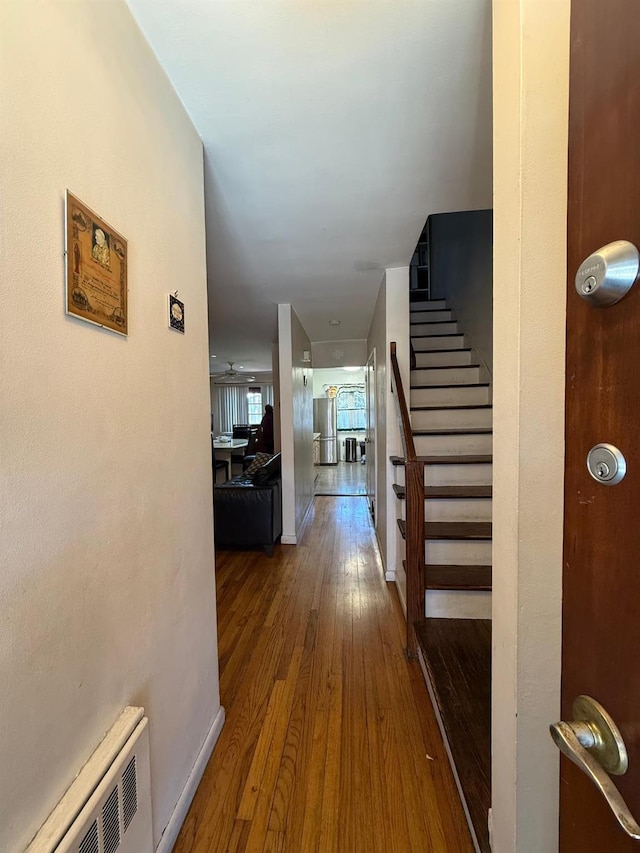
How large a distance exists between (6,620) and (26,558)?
0.10 meters

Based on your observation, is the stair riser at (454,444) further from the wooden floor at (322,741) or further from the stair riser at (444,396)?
the wooden floor at (322,741)

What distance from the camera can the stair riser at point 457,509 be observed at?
2277mm

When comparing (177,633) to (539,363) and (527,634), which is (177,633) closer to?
(527,634)

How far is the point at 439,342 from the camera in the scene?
3957 mm

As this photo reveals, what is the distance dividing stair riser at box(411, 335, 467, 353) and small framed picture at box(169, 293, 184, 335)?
308 centimetres

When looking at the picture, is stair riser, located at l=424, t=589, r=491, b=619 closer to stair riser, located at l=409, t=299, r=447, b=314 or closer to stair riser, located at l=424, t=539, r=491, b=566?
stair riser, located at l=424, t=539, r=491, b=566

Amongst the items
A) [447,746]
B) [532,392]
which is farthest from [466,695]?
[532,392]

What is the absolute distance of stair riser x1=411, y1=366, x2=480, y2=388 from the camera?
11.2 ft

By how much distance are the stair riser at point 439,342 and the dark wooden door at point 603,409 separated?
3506 millimetres

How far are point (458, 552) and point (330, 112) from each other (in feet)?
7.20

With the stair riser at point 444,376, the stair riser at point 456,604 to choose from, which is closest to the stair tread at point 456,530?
the stair riser at point 456,604

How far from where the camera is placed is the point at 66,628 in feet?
2.32

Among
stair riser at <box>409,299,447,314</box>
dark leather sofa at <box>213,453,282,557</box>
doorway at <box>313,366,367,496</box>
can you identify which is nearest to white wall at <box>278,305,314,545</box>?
dark leather sofa at <box>213,453,282,557</box>

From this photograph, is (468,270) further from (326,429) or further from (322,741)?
(326,429)
